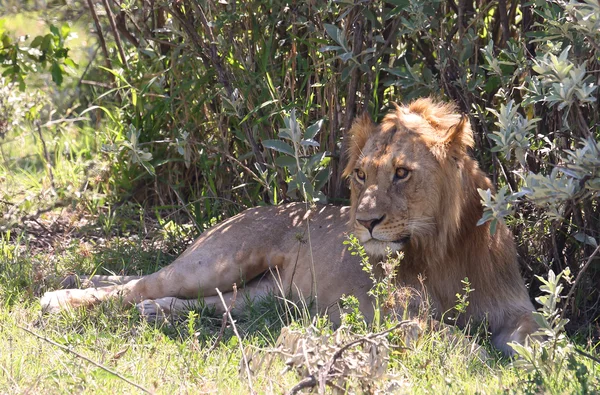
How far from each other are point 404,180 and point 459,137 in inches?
13.0

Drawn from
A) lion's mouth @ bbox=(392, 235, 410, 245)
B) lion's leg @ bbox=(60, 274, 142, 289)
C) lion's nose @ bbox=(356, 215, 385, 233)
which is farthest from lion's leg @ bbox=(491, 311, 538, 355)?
lion's leg @ bbox=(60, 274, 142, 289)

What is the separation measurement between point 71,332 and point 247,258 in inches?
40.8

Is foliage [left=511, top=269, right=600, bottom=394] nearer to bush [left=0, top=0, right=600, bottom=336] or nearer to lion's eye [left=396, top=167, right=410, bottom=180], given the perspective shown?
bush [left=0, top=0, right=600, bottom=336]

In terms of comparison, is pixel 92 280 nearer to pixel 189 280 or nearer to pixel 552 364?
pixel 189 280

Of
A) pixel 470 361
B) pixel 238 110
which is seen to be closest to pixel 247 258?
pixel 238 110

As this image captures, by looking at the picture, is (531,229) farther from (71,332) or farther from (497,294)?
(71,332)

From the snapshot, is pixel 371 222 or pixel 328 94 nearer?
pixel 371 222

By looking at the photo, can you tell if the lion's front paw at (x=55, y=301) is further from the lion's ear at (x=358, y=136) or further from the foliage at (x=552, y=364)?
the foliage at (x=552, y=364)

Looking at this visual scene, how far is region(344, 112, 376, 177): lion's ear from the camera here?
420cm

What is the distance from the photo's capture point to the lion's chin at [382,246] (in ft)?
12.6

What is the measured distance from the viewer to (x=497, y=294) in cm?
408

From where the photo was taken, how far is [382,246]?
3840 millimetres

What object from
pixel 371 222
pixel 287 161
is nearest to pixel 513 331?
pixel 371 222

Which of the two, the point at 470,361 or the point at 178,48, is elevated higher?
the point at 178,48
